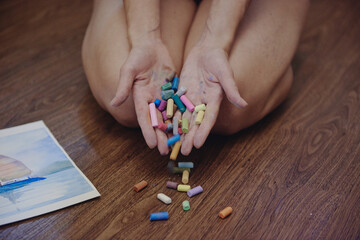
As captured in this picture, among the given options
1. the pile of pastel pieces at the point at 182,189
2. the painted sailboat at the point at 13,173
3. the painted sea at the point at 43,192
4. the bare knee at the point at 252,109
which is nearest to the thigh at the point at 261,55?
the bare knee at the point at 252,109

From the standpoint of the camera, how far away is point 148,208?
3.65 feet

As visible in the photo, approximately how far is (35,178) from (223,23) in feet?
2.73

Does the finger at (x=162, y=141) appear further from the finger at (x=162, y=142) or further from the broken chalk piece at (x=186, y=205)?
the broken chalk piece at (x=186, y=205)

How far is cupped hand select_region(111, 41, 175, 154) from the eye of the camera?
115cm

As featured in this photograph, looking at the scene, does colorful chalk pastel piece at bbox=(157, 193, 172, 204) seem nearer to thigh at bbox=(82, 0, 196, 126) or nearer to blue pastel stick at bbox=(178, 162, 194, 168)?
Answer: blue pastel stick at bbox=(178, 162, 194, 168)

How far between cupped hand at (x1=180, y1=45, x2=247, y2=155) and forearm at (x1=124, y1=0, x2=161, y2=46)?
6.7 inches

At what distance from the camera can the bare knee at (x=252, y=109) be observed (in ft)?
4.21

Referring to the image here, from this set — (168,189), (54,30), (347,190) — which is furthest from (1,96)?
(347,190)

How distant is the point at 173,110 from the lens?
1.25m

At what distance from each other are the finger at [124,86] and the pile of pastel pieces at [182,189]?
0.27 m

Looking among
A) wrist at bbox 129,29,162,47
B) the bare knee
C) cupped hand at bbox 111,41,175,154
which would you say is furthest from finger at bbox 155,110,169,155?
wrist at bbox 129,29,162,47

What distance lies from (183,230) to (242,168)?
32 centimetres

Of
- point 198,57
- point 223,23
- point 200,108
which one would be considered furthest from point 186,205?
point 223,23

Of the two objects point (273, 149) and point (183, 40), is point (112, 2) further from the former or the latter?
point (273, 149)
